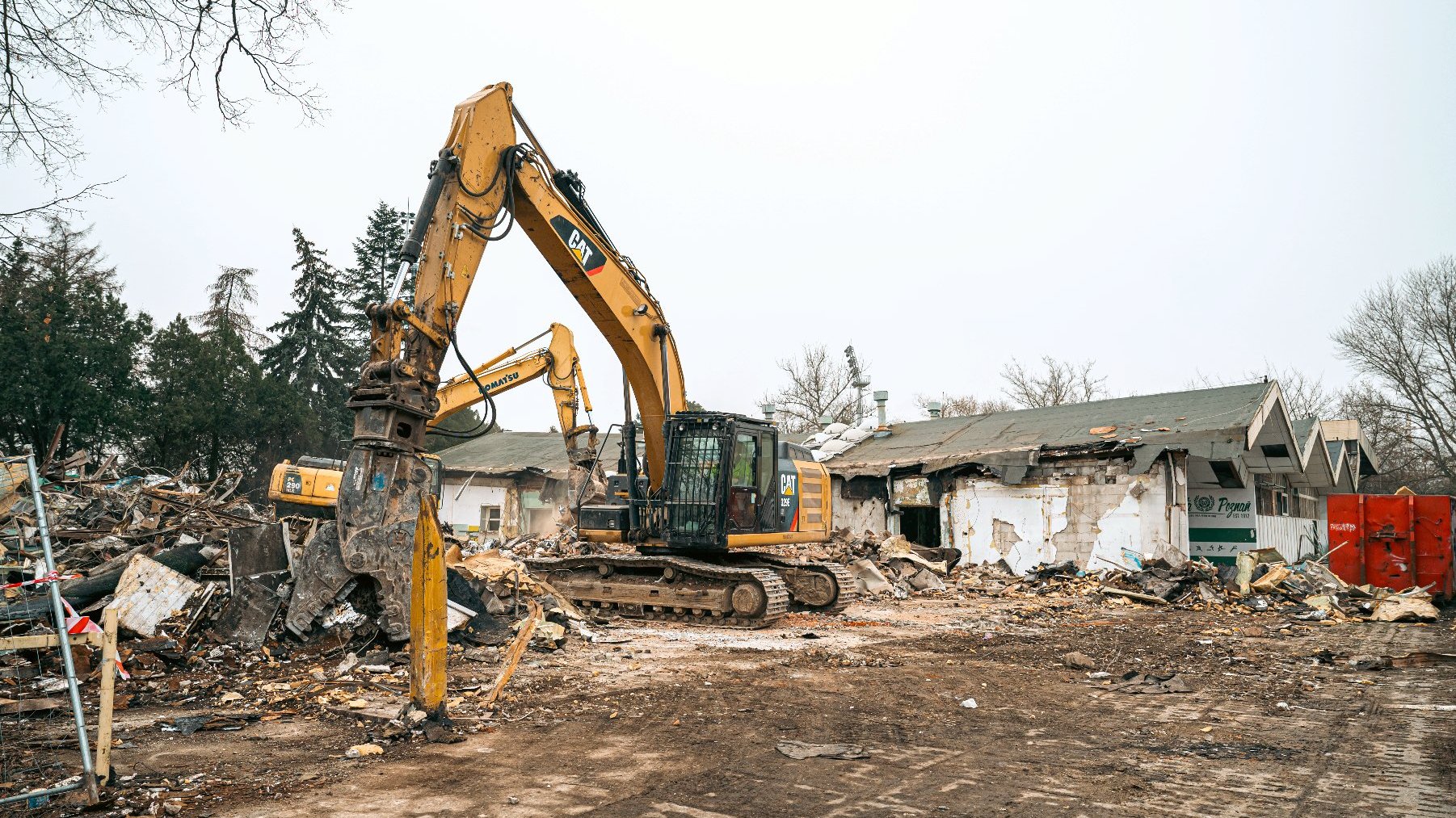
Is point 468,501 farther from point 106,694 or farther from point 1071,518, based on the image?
point 106,694

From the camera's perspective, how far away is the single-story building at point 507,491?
29.2m

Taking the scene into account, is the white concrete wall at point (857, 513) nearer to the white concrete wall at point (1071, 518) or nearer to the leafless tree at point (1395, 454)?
the white concrete wall at point (1071, 518)

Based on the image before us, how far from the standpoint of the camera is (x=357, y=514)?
7.42 meters

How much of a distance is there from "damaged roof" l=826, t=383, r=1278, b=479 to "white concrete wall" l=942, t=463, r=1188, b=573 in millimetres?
520

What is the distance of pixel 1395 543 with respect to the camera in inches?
659

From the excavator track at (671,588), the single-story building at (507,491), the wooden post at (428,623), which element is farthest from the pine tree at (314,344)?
the wooden post at (428,623)

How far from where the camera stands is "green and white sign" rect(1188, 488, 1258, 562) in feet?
73.2

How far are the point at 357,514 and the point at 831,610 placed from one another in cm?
796

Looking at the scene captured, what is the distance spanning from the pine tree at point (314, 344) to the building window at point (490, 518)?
17129 millimetres

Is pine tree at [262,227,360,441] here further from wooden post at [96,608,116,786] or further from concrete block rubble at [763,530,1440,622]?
wooden post at [96,608,116,786]

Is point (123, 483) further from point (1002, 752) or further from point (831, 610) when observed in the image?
point (1002, 752)

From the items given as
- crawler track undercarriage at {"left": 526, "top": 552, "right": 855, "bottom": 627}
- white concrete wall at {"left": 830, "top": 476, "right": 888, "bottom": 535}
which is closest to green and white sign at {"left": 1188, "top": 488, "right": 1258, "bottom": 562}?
white concrete wall at {"left": 830, "top": 476, "right": 888, "bottom": 535}

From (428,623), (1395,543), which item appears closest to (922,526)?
(1395,543)

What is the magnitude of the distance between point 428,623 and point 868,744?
9.26 feet
